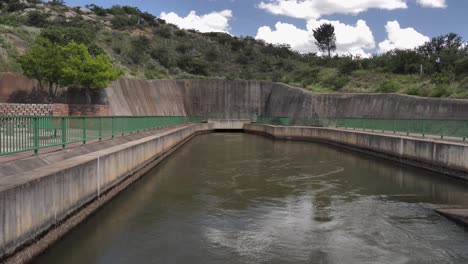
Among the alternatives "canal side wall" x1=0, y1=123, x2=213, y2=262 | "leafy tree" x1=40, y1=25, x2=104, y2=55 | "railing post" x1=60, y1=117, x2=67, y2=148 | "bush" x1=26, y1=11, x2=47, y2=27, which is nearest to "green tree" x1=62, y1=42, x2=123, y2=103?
"leafy tree" x1=40, y1=25, x2=104, y2=55

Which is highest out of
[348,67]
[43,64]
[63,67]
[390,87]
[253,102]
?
[348,67]

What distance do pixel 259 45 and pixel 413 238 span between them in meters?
125

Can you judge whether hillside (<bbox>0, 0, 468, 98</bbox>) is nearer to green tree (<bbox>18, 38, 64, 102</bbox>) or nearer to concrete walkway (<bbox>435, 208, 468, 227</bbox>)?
green tree (<bbox>18, 38, 64, 102</bbox>)

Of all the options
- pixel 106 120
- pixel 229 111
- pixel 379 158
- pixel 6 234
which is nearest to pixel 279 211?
pixel 6 234

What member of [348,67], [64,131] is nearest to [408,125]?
[64,131]

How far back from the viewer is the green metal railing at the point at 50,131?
9188mm

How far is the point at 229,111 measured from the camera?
71062 millimetres

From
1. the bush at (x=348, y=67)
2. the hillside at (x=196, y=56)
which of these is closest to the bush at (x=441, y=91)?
the hillside at (x=196, y=56)

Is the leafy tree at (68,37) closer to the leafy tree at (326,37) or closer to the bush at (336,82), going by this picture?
the bush at (336,82)

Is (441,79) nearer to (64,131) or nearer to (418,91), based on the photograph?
(418,91)

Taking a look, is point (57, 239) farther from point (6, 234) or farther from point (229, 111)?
point (229, 111)

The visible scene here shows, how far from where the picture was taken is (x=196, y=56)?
353ft

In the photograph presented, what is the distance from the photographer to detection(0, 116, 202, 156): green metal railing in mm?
9188

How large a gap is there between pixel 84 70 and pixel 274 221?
35849mm
